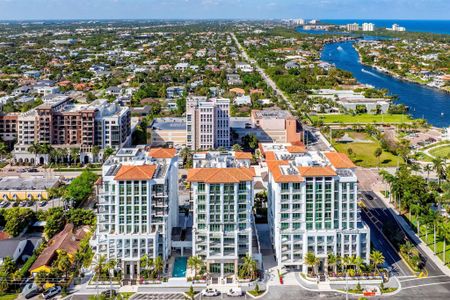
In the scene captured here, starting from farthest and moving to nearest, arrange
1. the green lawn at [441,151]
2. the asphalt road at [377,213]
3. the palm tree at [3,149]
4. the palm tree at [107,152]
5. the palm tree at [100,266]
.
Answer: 1. the green lawn at [441,151]
2. the palm tree at [3,149]
3. the palm tree at [107,152]
4. the asphalt road at [377,213]
5. the palm tree at [100,266]

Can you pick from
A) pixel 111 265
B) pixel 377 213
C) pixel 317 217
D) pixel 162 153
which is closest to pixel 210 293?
pixel 111 265

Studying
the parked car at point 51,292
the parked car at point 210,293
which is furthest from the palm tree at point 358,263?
the parked car at point 51,292

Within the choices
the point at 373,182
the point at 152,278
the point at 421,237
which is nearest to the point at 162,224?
the point at 152,278

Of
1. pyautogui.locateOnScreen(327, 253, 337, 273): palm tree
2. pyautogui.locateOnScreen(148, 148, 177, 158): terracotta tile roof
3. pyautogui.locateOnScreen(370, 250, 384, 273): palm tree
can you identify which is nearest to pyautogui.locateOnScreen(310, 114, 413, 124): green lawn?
pyautogui.locateOnScreen(148, 148, 177, 158): terracotta tile roof

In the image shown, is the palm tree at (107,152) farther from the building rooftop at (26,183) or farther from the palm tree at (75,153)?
the building rooftop at (26,183)

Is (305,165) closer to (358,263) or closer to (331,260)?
(331,260)

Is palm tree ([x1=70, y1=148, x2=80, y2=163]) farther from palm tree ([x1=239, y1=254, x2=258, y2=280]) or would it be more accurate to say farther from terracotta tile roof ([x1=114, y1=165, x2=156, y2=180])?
palm tree ([x1=239, y1=254, x2=258, y2=280])

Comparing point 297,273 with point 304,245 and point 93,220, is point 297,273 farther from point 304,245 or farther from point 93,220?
point 93,220
